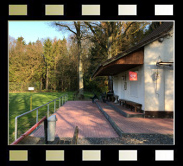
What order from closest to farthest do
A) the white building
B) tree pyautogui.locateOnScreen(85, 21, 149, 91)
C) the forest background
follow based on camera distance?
the white building
tree pyautogui.locateOnScreen(85, 21, 149, 91)
the forest background

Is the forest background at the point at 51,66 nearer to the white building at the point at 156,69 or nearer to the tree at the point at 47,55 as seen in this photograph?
the tree at the point at 47,55

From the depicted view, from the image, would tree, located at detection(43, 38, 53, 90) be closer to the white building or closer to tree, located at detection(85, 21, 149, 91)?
tree, located at detection(85, 21, 149, 91)

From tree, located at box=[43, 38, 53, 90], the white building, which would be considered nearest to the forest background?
tree, located at box=[43, 38, 53, 90]

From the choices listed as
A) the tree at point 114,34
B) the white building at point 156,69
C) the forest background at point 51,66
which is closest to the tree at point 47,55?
the forest background at point 51,66

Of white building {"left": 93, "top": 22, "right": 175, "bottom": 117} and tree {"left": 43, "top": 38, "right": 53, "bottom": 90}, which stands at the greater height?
tree {"left": 43, "top": 38, "right": 53, "bottom": 90}

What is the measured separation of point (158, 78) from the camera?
7.89 metres

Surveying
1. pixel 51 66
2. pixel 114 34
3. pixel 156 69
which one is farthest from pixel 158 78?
pixel 51 66

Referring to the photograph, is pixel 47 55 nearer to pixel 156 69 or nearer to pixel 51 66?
pixel 51 66

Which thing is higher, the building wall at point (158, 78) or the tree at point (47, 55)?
the tree at point (47, 55)

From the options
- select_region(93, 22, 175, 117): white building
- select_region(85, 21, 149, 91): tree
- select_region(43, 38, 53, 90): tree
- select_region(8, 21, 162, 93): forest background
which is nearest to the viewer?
select_region(93, 22, 175, 117): white building

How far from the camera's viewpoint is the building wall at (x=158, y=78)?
783 centimetres

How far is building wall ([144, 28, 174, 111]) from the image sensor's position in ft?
25.7

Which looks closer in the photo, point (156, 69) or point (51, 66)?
point (156, 69)

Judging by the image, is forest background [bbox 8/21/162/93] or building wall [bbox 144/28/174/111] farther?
forest background [bbox 8/21/162/93]
